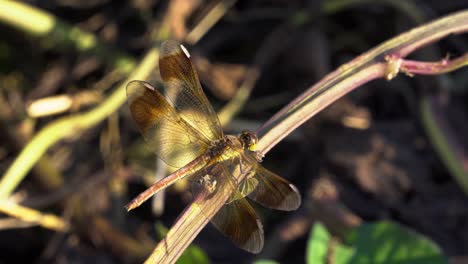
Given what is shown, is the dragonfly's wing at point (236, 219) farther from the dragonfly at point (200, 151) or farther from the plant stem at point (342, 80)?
the plant stem at point (342, 80)

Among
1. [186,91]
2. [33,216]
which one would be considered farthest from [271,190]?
[33,216]

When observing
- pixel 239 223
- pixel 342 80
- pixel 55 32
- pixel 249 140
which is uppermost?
pixel 55 32

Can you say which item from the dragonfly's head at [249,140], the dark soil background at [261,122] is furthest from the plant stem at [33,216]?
the dragonfly's head at [249,140]

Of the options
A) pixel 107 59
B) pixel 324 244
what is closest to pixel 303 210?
pixel 324 244

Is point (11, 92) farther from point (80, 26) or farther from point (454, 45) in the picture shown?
point (454, 45)

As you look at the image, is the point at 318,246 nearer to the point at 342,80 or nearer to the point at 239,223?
the point at 239,223

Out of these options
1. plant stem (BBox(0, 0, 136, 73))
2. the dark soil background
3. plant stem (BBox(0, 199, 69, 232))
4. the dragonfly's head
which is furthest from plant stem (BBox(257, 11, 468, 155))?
plant stem (BBox(0, 0, 136, 73))
